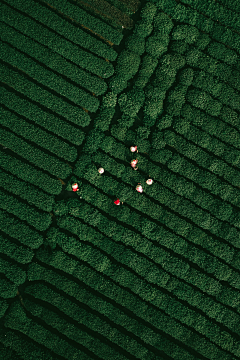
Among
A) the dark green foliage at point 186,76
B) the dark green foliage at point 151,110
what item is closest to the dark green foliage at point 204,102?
the dark green foliage at point 186,76

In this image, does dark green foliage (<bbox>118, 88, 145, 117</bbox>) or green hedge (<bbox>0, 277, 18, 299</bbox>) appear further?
dark green foliage (<bbox>118, 88, 145, 117</bbox>)

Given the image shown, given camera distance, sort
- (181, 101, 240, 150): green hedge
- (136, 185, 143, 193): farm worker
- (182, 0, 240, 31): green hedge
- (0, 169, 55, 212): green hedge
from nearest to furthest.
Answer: (136, 185, 143, 193): farm worker
(0, 169, 55, 212): green hedge
(181, 101, 240, 150): green hedge
(182, 0, 240, 31): green hedge

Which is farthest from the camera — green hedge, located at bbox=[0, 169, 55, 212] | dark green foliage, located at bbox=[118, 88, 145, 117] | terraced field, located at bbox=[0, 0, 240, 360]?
dark green foliage, located at bbox=[118, 88, 145, 117]

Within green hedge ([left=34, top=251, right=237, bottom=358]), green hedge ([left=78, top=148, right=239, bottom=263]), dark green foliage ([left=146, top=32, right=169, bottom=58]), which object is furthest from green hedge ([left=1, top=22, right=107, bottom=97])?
green hedge ([left=34, top=251, right=237, bottom=358])

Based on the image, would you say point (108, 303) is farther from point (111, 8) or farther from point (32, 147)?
point (111, 8)

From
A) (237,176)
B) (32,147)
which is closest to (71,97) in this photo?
(32,147)

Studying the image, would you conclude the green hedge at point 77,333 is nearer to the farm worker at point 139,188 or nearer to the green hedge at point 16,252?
the green hedge at point 16,252

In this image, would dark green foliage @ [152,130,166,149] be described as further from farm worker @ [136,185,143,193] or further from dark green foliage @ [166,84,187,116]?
farm worker @ [136,185,143,193]
